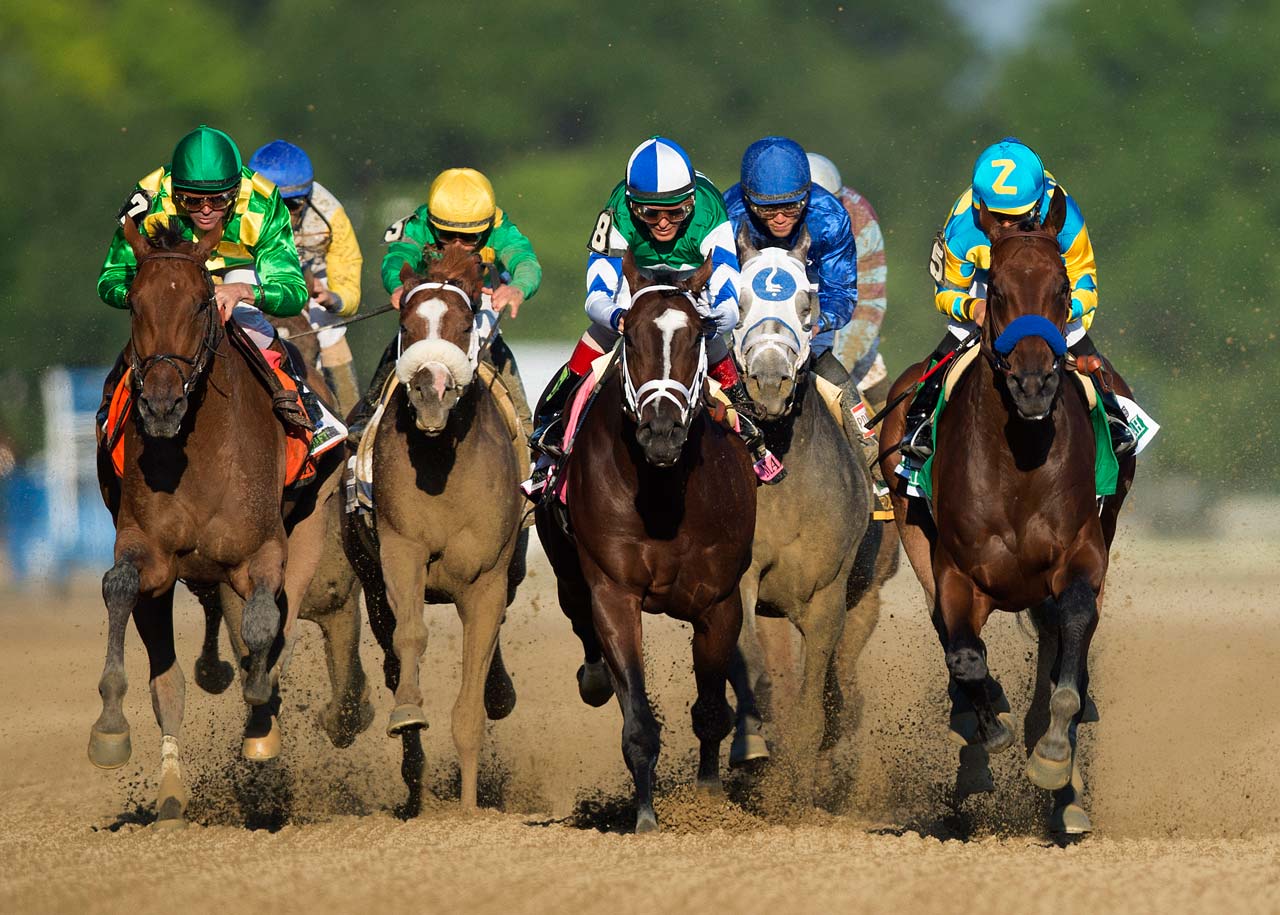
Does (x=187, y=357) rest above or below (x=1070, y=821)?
above

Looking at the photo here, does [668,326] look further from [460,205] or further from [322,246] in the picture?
[322,246]

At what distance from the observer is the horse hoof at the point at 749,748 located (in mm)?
8500

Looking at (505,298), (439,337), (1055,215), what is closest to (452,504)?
(439,337)

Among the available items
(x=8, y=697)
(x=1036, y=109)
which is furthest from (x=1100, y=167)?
(x=8, y=697)

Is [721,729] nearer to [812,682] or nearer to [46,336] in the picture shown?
[812,682]

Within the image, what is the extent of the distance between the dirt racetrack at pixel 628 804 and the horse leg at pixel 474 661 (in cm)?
25

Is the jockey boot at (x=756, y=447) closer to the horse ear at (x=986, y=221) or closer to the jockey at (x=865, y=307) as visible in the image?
the horse ear at (x=986, y=221)

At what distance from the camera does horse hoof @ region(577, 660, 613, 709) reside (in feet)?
30.7

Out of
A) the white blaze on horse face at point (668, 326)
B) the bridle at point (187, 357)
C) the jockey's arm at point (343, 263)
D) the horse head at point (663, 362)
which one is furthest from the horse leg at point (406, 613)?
the jockey's arm at point (343, 263)

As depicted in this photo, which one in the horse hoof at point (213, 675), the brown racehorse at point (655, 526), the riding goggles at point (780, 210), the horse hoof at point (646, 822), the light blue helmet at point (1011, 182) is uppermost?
the riding goggles at point (780, 210)

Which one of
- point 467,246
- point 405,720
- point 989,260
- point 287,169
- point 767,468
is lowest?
point 405,720

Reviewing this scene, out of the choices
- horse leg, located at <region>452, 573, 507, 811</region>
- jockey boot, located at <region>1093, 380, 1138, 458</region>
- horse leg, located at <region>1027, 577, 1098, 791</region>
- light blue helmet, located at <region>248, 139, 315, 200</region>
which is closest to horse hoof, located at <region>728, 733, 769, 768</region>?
horse leg, located at <region>452, 573, 507, 811</region>

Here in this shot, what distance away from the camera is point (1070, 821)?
800 cm

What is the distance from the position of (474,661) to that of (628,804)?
0.95m
